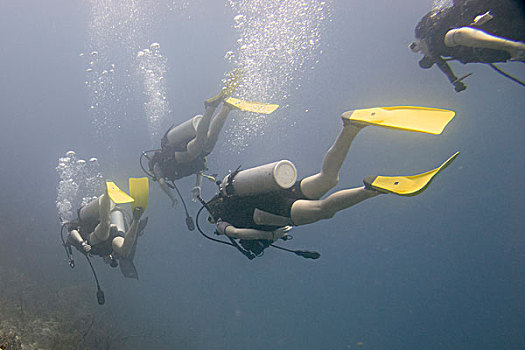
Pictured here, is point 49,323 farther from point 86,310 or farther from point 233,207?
point 233,207

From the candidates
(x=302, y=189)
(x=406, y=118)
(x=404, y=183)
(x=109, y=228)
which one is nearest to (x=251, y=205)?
(x=302, y=189)

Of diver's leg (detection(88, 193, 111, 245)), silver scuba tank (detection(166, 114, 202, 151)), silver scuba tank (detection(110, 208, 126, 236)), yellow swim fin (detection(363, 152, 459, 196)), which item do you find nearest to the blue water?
silver scuba tank (detection(110, 208, 126, 236))

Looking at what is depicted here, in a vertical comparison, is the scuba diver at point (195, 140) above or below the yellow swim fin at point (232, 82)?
below

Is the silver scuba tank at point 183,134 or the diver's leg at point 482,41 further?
the silver scuba tank at point 183,134

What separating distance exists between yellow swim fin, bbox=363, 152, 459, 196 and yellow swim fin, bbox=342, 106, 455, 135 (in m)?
0.29

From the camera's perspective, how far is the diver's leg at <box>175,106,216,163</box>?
583 centimetres

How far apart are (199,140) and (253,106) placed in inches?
56.2

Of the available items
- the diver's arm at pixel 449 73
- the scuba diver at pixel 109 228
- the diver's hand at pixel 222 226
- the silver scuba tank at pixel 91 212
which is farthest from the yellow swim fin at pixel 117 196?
the diver's arm at pixel 449 73

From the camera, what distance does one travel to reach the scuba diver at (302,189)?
2.38m

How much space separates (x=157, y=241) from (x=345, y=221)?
927 inches

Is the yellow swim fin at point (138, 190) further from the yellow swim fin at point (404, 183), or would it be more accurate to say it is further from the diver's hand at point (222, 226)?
the yellow swim fin at point (404, 183)

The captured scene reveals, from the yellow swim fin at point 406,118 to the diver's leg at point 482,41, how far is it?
3.21ft

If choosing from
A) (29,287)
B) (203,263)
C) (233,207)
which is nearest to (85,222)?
(233,207)

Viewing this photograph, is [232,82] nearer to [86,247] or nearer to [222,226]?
[222,226]
